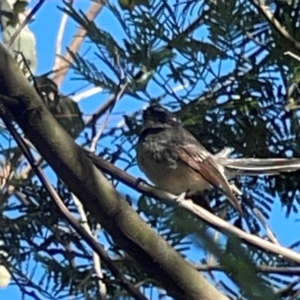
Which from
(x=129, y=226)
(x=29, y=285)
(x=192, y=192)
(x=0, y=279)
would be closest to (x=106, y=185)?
(x=129, y=226)

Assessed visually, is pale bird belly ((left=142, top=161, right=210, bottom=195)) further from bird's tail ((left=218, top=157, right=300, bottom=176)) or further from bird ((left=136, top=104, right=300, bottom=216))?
bird's tail ((left=218, top=157, right=300, bottom=176))

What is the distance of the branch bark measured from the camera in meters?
0.67

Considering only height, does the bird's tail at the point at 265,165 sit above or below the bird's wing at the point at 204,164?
below

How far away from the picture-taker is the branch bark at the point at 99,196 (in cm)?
67

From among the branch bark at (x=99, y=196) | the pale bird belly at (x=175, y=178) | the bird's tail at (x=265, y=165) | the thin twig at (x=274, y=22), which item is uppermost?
the pale bird belly at (x=175, y=178)

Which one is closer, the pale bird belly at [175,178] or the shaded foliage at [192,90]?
the shaded foliage at [192,90]

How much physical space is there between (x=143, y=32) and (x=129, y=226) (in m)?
0.55

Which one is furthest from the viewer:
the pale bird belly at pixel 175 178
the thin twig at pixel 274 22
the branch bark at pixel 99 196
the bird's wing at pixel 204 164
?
the pale bird belly at pixel 175 178

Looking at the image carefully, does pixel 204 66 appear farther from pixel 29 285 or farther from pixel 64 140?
pixel 64 140

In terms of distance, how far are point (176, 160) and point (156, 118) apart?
8.4 inches

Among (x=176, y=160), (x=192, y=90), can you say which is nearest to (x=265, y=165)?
(x=192, y=90)

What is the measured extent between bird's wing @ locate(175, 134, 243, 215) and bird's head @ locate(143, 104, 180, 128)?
0.17ft

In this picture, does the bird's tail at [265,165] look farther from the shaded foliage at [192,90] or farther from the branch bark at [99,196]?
the branch bark at [99,196]

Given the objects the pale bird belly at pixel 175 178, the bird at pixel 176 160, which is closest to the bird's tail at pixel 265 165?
the bird at pixel 176 160
